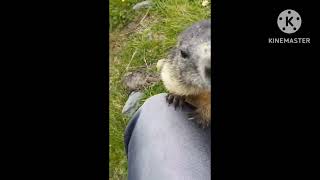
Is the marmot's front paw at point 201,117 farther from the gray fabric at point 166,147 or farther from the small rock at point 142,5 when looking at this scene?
the small rock at point 142,5

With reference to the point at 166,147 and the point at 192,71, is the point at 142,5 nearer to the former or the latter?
the point at 192,71

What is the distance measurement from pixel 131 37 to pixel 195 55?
0.25 metres

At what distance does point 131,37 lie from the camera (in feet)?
4.48

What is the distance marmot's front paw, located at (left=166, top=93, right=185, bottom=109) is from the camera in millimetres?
1400

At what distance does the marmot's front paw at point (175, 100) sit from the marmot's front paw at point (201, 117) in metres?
0.06
